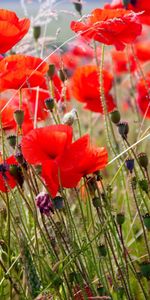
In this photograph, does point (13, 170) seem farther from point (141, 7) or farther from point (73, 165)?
point (141, 7)

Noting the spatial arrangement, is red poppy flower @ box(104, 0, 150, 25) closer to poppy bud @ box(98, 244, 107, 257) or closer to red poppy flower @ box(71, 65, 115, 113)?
red poppy flower @ box(71, 65, 115, 113)

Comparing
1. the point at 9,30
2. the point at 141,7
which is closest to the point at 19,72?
the point at 9,30

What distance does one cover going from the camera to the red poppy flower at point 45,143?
48.4 inches

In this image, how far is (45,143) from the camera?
1.24 m

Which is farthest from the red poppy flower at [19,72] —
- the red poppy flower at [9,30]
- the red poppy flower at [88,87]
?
the red poppy flower at [88,87]

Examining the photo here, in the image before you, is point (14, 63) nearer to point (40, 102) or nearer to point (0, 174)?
point (0, 174)

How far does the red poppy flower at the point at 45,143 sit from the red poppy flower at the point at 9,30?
0.22 meters

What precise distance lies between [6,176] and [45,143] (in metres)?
0.11

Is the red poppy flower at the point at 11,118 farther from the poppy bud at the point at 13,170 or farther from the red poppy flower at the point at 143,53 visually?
the red poppy flower at the point at 143,53

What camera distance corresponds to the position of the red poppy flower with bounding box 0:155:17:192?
129 cm


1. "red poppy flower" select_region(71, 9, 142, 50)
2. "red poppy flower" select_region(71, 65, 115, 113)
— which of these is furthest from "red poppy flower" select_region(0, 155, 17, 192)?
"red poppy flower" select_region(71, 65, 115, 113)

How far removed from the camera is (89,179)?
1.42 metres

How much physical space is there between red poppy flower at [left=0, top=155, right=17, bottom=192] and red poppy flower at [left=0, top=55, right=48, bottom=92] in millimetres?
141

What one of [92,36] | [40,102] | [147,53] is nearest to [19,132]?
[92,36]
